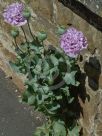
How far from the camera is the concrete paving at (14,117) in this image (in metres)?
3.99

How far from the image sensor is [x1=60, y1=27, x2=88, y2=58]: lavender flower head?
117 inches

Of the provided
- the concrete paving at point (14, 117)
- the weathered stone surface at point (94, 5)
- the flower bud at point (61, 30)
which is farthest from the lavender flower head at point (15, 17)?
the concrete paving at point (14, 117)

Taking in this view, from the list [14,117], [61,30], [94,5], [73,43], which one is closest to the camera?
[94,5]

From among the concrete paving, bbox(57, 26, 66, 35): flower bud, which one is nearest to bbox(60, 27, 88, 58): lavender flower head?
bbox(57, 26, 66, 35): flower bud

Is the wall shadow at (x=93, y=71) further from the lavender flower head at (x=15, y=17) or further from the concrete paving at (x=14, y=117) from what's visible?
the concrete paving at (x=14, y=117)

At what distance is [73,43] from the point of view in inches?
117

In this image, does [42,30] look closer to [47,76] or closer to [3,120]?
[47,76]

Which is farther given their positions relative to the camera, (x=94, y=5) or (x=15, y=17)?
(x=15, y=17)

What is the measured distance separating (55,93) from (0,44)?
1.00 metres

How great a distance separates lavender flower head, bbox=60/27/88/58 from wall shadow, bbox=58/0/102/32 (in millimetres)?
101

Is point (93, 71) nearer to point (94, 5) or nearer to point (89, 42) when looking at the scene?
point (89, 42)

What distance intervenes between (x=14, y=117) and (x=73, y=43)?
132 centimetres

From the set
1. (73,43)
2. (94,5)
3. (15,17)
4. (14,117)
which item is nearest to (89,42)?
(73,43)

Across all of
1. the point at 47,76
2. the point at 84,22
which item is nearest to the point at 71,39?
the point at 84,22
